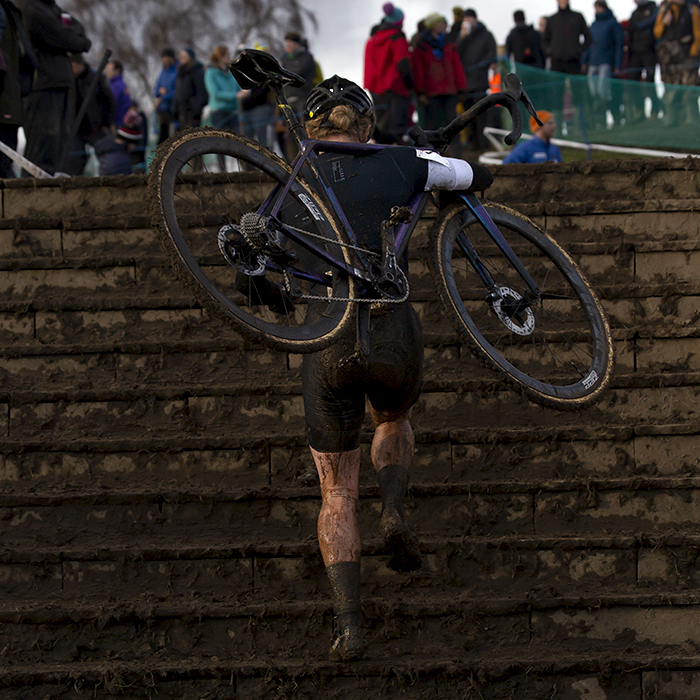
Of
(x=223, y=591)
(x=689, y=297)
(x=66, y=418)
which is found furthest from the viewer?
(x=689, y=297)

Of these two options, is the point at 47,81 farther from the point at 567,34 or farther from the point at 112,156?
the point at 567,34

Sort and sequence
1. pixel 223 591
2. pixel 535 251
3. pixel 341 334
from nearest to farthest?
pixel 341 334
pixel 223 591
pixel 535 251

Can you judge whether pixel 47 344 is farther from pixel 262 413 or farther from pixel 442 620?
pixel 442 620

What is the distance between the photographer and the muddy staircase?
4297 millimetres

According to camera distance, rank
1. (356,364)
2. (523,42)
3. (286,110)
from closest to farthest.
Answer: (286,110)
(356,364)
(523,42)

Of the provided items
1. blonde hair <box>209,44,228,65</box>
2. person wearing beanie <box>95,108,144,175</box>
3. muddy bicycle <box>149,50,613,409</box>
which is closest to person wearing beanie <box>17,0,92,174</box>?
person wearing beanie <box>95,108,144,175</box>

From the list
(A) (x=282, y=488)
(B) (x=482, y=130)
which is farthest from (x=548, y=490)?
(B) (x=482, y=130)

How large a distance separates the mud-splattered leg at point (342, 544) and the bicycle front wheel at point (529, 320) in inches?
30.7

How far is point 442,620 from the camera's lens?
4.50 metres

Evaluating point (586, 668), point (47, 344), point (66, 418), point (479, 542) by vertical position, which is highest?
point (47, 344)

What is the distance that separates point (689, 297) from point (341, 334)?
2969 mm

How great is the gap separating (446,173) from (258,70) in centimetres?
94

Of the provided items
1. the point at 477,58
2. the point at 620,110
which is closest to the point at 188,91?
the point at 477,58

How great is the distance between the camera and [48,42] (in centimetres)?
814
